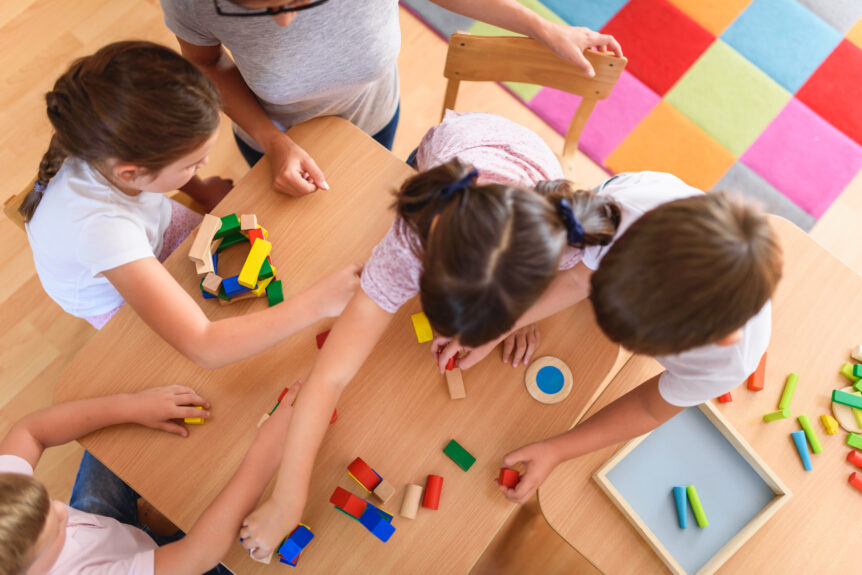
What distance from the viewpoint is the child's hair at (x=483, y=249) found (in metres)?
0.72

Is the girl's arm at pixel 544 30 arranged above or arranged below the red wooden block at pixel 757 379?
above

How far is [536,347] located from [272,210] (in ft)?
1.94

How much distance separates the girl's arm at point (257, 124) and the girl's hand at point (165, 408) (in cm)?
44

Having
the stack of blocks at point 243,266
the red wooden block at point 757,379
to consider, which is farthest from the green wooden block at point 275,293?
the red wooden block at point 757,379

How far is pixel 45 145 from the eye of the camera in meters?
1.98

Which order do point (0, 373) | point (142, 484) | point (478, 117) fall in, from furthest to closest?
point (0, 373) < point (478, 117) < point (142, 484)

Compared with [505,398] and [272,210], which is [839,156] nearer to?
[505,398]

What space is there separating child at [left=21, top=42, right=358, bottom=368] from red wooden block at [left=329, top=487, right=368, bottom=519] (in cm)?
Result: 29

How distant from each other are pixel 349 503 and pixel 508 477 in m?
0.28

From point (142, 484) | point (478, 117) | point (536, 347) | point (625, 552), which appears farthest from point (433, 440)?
point (478, 117)

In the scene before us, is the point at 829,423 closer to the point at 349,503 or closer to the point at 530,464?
the point at 530,464

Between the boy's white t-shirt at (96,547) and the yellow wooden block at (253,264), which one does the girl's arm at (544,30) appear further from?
the boy's white t-shirt at (96,547)

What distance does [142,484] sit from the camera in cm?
96

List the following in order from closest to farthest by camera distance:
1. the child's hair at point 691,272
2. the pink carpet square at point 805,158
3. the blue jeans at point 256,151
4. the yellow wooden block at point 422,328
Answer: the child's hair at point 691,272, the yellow wooden block at point 422,328, the blue jeans at point 256,151, the pink carpet square at point 805,158
